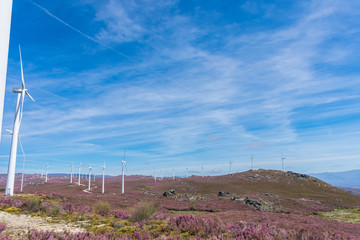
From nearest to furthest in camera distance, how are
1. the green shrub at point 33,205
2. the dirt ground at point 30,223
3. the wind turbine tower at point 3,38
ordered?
1. the wind turbine tower at point 3,38
2. the dirt ground at point 30,223
3. the green shrub at point 33,205

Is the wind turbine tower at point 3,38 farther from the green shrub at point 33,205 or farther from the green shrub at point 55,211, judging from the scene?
the green shrub at point 33,205

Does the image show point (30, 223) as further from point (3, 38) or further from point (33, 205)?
point (3, 38)

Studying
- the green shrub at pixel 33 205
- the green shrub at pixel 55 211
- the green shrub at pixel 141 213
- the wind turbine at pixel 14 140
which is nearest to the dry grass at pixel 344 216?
the green shrub at pixel 141 213

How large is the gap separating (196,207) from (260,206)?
1199cm

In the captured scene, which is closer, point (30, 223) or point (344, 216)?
point (30, 223)

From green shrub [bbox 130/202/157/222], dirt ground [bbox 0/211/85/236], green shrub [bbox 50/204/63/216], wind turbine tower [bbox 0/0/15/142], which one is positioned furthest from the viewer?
green shrub [bbox 50/204/63/216]

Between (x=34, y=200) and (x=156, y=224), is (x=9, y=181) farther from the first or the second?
(x=156, y=224)

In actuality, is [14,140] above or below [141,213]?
above

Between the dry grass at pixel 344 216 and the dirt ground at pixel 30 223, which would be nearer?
the dirt ground at pixel 30 223

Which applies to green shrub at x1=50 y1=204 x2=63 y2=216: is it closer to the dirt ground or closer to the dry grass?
the dirt ground

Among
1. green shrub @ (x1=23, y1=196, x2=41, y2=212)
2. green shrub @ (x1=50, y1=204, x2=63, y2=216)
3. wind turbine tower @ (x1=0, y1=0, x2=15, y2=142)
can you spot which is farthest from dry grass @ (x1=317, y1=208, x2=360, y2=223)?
wind turbine tower @ (x1=0, y1=0, x2=15, y2=142)

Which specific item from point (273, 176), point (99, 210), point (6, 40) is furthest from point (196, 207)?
point (273, 176)

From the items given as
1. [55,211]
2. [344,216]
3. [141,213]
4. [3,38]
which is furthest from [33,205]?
[344,216]

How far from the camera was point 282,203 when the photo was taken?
46.0 m
